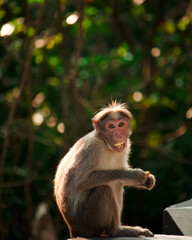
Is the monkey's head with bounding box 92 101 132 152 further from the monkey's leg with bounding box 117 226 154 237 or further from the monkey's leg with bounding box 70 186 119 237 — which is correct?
the monkey's leg with bounding box 117 226 154 237

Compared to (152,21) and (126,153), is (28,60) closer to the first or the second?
(126,153)

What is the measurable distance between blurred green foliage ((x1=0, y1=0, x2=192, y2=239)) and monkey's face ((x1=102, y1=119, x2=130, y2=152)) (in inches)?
131

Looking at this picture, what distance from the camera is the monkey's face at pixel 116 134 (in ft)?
16.7

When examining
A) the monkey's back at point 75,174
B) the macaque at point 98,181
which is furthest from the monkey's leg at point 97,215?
the monkey's back at point 75,174

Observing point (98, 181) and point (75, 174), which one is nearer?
point (98, 181)

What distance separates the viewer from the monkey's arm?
481 centimetres

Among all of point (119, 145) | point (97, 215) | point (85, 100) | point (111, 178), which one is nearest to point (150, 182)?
point (111, 178)

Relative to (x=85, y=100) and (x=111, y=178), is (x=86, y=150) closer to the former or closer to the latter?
(x=111, y=178)

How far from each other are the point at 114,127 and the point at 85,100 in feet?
15.7

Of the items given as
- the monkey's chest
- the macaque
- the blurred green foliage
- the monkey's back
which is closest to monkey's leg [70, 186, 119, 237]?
the macaque

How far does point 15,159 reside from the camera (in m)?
9.66

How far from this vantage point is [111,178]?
488cm

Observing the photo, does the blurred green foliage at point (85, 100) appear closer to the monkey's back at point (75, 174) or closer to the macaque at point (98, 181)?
the macaque at point (98, 181)

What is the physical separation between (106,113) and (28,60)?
3019 millimetres
